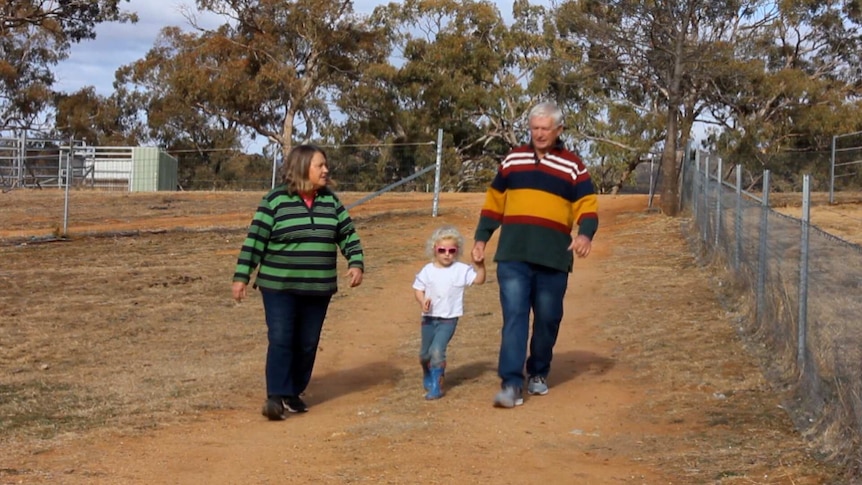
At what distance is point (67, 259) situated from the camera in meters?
15.8

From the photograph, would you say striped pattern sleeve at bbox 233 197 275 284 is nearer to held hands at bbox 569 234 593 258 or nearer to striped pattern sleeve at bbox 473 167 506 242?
striped pattern sleeve at bbox 473 167 506 242

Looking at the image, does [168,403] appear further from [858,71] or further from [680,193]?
[858,71]

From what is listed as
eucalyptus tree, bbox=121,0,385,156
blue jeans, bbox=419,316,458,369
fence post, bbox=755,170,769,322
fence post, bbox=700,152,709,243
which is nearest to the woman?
blue jeans, bbox=419,316,458,369

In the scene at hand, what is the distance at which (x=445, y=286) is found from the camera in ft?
24.8

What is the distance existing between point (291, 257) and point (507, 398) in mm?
1567

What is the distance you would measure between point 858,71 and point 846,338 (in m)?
40.2

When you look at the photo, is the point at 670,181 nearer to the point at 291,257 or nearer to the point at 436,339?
the point at 436,339

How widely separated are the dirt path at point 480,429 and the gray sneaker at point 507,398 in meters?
0.07

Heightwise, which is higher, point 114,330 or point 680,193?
point 680,193

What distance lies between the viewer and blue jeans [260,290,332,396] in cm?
705

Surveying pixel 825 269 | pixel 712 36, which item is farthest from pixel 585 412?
pixel 712 36

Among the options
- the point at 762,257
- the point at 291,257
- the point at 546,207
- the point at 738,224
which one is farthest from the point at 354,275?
the point at 738,224

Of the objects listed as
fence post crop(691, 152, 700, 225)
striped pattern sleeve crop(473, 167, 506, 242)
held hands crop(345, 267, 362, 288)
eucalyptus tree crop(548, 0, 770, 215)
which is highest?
eucalyptus tree crop(548, 0, 770, 215)

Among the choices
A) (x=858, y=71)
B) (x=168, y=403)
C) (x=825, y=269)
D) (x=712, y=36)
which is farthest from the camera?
(x=858, y=71)
